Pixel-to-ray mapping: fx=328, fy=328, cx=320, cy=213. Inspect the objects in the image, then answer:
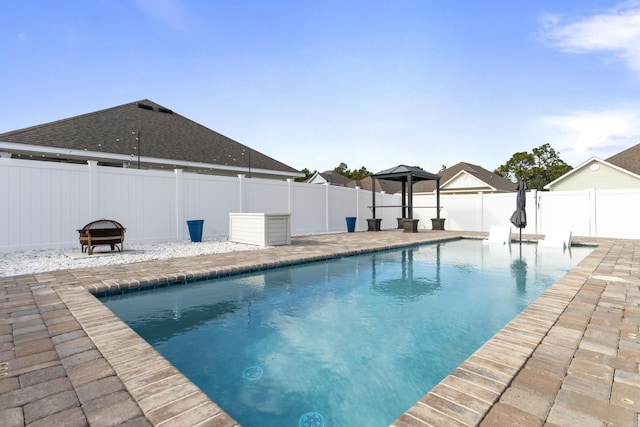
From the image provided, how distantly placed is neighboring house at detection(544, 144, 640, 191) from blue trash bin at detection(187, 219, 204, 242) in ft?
71.2

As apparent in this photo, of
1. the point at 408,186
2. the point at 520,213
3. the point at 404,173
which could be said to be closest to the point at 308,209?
the point at 404,173

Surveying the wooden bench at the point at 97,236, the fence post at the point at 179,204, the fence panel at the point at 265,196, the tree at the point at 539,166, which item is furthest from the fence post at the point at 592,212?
the tree at the point at 539,166

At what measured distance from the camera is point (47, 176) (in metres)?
7.39

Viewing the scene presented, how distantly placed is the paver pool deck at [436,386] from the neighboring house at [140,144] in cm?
1062

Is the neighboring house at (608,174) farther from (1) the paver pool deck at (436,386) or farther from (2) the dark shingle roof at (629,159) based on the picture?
(1) the paver pool deck at (436,386)

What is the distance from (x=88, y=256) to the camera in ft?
21.8

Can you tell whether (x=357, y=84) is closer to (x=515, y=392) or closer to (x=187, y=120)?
(x=187, y=120)

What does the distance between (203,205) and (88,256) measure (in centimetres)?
376

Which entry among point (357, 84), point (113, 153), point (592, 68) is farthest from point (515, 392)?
point (592, 68)

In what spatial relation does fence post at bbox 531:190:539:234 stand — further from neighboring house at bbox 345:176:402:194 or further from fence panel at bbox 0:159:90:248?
neighboring house at bbox 345:176:402:194

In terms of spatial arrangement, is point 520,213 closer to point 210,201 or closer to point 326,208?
point 326,208

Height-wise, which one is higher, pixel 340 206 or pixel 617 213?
pixel 340 206

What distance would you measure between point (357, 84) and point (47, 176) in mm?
10957

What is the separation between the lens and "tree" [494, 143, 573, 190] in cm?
3688
